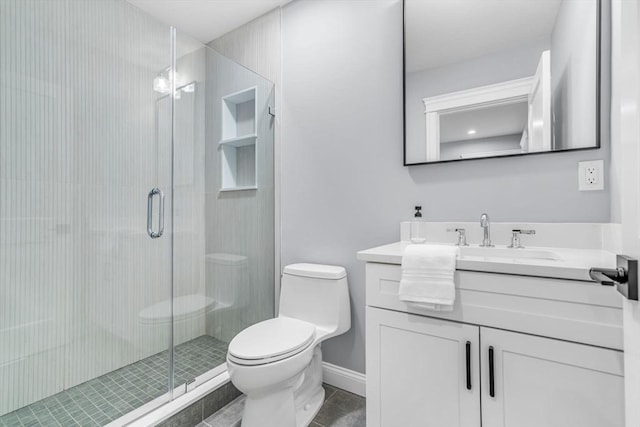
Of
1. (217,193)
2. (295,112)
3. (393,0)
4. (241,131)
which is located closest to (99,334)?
(217,193)

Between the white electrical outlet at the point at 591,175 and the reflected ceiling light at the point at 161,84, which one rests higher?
the reflected ceiling light at the point at 161,84

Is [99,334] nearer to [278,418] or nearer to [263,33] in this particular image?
[278,418]

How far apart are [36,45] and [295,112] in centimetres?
131

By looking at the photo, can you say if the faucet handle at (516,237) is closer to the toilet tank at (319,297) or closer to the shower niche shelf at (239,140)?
the toilet tank at (319,297)

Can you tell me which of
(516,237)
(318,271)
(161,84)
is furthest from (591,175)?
(161,84)

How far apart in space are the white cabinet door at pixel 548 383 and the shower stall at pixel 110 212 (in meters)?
1.42

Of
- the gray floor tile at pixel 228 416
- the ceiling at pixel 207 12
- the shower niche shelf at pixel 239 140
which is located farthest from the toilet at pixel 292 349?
the ceiling at pixel 207 12

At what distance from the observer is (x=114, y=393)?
4.78 feet

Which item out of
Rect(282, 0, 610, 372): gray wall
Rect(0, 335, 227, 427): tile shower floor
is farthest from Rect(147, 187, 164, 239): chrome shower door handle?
Rect(282, 0, 610, 372): gray wall

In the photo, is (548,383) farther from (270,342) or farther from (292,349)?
(270,342)

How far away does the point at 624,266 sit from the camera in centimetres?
54

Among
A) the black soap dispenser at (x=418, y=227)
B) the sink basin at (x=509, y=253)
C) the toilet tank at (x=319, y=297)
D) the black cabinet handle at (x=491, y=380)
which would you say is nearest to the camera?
the black cabinet handle at (x=491, y=380)

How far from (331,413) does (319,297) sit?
1.92 ft

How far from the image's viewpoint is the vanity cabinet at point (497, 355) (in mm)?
807
